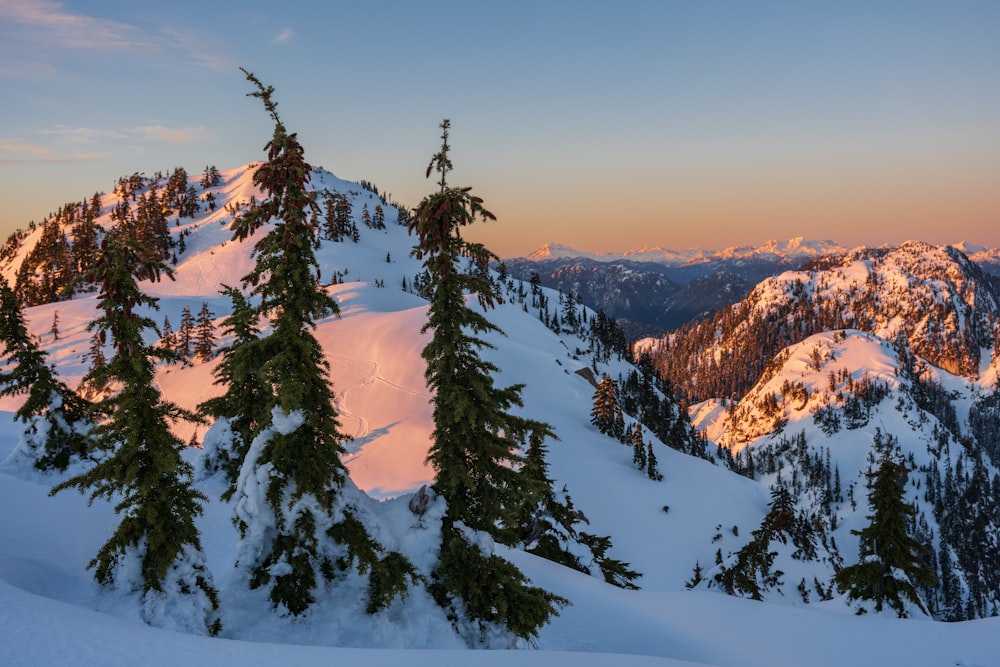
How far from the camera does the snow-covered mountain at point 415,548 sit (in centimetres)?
914

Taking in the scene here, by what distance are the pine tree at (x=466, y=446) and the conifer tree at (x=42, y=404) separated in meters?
14.1

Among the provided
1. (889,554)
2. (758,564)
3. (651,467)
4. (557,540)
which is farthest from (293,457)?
(651,467)

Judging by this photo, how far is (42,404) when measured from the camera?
17641mm

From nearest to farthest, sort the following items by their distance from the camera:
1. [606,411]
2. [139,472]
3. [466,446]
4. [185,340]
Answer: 1. [139,472]
2. [466,446]
3. [606,411]
4. [185,340]

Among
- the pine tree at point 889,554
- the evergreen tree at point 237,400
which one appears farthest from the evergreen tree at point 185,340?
the pine tree at point 889,554

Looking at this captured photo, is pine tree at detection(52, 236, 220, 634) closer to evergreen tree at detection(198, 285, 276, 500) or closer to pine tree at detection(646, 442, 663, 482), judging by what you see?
evergreen tree at detection(198, 285, 276, 500)

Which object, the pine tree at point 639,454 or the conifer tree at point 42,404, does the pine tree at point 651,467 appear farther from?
the conifer tree at point 42,404

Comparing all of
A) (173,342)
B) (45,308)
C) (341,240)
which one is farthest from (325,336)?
(341,240)

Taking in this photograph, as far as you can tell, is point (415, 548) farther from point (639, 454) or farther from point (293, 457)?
point (639, 454)

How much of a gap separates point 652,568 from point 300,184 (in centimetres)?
4483

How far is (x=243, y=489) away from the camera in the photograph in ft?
41.0

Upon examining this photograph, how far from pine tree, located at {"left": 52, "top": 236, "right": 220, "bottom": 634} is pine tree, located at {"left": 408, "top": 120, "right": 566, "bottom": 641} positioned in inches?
227

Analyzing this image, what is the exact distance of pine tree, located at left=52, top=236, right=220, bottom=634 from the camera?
10.7m

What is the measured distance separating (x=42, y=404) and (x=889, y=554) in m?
35.5
